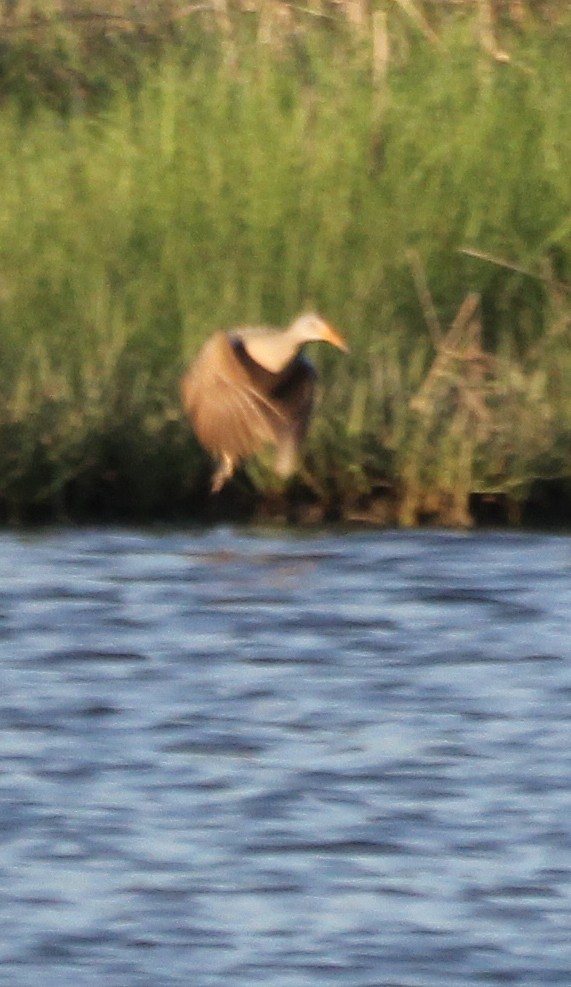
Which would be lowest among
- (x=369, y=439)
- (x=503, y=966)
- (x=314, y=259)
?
(x=503, y=966)

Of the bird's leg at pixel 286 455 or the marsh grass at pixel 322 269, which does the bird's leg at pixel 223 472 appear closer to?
the bird's leg at pixel 286 455

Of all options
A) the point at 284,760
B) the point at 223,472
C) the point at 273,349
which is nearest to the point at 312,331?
the point at 273,349

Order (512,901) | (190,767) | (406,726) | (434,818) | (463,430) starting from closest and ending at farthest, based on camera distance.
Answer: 1. (512,901)
2. (434,818)
3. (190,767)
4. (406,726)
5. (463,430)

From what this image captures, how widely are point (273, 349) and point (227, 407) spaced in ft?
0.82

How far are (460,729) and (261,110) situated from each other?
Answer: 12.6ft

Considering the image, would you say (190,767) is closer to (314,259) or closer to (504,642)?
(504,642)

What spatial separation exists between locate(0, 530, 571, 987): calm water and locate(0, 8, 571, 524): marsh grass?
0.28 m

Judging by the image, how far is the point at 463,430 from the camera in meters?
8.37

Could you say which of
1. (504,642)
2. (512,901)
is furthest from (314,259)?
(512,901)

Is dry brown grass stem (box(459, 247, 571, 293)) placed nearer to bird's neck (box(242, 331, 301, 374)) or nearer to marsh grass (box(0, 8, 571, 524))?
marsh grass (box(0, 8, 571, 524))

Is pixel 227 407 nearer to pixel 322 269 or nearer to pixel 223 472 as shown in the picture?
pixel 223 472

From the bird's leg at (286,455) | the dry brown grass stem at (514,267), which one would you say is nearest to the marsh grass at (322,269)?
the dry brown grass stem at (514,267)

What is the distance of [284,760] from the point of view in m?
5.96

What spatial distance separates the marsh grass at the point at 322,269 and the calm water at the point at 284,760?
275mm
